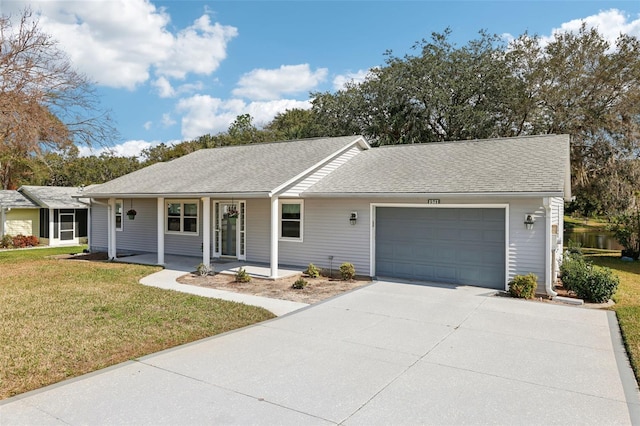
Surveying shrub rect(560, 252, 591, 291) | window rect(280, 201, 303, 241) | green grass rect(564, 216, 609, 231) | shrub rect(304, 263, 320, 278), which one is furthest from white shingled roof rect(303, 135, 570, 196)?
green grass rect(564, 216, 609, 231)

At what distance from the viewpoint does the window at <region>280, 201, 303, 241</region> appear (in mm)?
12440

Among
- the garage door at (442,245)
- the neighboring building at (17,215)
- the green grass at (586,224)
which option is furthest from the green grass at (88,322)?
the green grass at (586,224)

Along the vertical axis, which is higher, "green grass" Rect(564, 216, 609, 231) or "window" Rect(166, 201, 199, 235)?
"window" Rect(166, 201, 199, 235)

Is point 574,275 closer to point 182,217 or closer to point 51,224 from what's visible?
point 182,217

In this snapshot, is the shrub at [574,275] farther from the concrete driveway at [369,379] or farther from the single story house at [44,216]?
the single story house at [44,216]

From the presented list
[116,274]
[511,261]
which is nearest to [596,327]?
[511,261]

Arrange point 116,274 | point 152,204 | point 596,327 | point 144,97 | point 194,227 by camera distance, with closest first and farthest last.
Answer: point 596,327, point 116,274, point 194,227, point 152,204, point 144,97

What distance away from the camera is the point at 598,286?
8.40 metres

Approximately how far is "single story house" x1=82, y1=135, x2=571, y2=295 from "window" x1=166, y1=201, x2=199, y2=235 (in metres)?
0.04

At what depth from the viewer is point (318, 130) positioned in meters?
25.1

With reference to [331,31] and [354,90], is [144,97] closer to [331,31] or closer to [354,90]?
[331,31]

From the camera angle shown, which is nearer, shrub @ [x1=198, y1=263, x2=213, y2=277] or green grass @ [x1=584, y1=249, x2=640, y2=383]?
green grass @ [x1=584, y1=249, x2=640, y2=383]

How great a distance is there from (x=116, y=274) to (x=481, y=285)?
32.4 ft

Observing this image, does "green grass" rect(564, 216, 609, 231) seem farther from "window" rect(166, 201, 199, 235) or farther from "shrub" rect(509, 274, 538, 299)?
"window" rect(166, 201, 199, 235)
